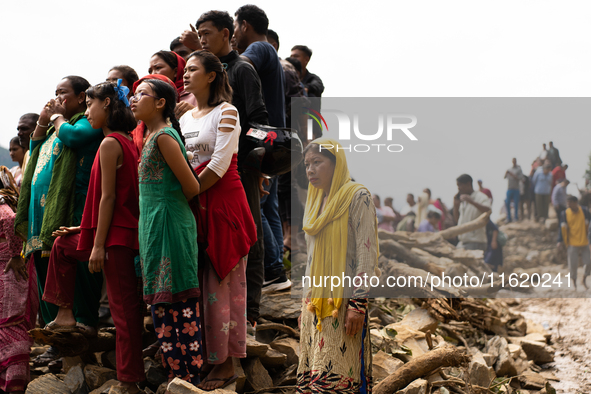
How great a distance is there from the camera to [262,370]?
3.53 m

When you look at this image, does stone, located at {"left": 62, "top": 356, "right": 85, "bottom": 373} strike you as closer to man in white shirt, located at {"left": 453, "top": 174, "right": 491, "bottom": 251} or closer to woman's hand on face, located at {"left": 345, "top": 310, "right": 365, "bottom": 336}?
woman's hand on face, located at {"left": 345, "top": 310, "right": 365, "bottom": 336}

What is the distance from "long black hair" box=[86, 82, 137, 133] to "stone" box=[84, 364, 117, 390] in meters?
1.65

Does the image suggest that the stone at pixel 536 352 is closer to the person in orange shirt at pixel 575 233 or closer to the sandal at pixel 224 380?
the person in orange shirt at pixel 575 233

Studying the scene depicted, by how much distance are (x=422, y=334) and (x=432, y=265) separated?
2.37ft

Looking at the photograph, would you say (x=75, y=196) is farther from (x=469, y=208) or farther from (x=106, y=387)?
(x=469, y=208)

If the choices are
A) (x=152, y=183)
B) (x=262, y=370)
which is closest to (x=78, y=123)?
(x=152, y=183)

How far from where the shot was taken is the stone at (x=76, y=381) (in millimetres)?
3463

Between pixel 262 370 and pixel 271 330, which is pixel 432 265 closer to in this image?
pixel 271 330

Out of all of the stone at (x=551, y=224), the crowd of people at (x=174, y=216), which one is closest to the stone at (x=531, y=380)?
the stone at (x=551, y=224)

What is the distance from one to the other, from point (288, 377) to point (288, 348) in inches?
11.4

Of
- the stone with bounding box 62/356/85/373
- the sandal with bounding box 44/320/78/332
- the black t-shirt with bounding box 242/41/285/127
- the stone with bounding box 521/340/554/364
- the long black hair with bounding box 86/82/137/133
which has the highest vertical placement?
the black t-shirt with bounding box 242/41/285/127

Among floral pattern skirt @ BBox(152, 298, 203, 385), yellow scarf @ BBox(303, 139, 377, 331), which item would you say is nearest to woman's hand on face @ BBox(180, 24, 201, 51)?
yellow scarf @ BBox(303, 139, 377, 331)

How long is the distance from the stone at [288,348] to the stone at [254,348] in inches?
12.5

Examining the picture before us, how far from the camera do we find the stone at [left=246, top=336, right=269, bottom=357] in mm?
3498
